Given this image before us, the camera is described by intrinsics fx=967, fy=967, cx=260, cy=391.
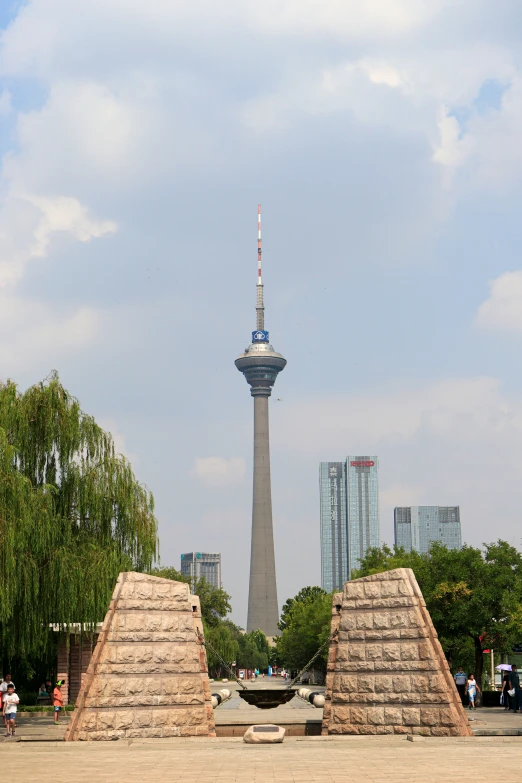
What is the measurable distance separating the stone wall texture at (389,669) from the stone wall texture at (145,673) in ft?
8.28

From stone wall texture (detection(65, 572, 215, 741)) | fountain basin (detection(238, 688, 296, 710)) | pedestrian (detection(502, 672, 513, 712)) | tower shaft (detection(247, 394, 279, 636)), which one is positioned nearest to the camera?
stone wall texture (detection(65, 572, 215, 741))

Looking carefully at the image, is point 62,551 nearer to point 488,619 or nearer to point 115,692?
point 115,692

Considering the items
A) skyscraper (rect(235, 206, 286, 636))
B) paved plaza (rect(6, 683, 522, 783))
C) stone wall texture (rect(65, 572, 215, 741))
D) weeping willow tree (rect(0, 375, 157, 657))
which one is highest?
skyscraper (rect(235, 206, 286, 636))

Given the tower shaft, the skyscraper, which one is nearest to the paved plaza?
the skyscraper

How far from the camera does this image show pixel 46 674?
36.8 metres

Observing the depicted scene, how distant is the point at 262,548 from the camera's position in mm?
163250

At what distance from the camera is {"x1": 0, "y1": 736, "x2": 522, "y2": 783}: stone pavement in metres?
12.0

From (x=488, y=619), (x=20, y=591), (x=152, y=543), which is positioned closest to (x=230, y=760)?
(x=20, y=591)

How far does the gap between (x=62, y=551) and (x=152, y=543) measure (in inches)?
134

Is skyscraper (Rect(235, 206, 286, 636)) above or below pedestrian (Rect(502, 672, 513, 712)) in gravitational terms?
above

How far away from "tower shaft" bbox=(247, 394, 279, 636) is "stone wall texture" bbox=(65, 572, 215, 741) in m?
145

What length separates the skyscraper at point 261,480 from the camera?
6412 inches

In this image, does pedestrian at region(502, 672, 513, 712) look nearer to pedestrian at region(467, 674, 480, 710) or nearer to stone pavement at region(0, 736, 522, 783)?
pedestrian at region(467, 674, 480, 710)

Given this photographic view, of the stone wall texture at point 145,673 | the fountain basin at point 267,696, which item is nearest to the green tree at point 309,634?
A: the fountain basin at point 267,696
